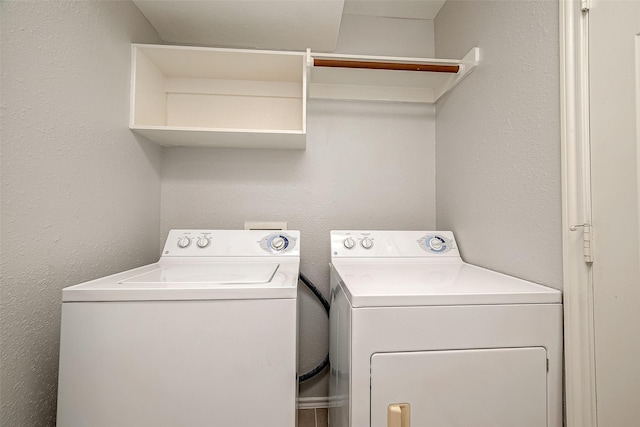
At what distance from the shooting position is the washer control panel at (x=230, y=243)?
1.43 metres

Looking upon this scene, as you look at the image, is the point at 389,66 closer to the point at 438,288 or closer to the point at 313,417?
the point at 438,288

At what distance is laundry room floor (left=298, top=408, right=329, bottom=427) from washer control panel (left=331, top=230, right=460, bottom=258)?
3.09 ft

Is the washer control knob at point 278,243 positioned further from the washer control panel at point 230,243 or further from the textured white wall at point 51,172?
the textured white wall at point 51,172

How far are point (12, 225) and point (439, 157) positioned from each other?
1883mm

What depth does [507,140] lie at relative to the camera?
1.11 metres

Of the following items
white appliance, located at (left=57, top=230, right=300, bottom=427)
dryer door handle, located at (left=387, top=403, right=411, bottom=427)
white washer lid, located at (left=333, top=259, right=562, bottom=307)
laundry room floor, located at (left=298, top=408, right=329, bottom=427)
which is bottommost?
laundry room floor, located at (left=298, top=408, right=329, bottom=427)

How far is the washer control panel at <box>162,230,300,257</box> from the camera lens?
4.69 ft

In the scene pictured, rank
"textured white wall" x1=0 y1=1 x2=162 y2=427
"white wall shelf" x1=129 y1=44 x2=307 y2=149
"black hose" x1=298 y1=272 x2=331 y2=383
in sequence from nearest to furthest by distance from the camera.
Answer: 1. "textured white wall" x1=0 y1=1 x2=162 y2=427
2. "white wall shelf" x1=129 y1=44 x2=307 y2=149
3. "black hose" x1=298 y1=272 x2=331 y2=383

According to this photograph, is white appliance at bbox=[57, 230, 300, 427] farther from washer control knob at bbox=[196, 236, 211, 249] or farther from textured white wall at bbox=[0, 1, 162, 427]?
washer control knob at bbox=[196, 236, 211, 249]

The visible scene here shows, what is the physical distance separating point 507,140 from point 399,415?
1.03 m

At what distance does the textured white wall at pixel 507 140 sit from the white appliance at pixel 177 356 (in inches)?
33.2

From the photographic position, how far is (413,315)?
80 centimetres

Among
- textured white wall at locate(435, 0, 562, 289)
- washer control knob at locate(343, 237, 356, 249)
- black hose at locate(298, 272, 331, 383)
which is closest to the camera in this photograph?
textured white wall at locate(435, 0, 562, 289)

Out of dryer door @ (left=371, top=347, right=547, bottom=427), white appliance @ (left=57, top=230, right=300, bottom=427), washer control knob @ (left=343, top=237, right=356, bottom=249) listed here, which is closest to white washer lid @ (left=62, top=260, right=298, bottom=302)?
white appliance @ (left=57, top=230, right=300, bottom=427)
